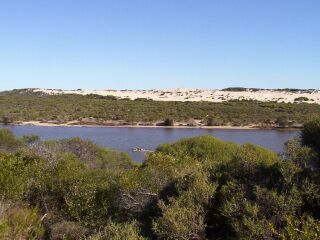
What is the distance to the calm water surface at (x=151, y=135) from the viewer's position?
50609 millimetres

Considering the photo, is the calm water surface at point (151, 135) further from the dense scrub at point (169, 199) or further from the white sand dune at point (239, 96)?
the white sand dune at point (239, 96)

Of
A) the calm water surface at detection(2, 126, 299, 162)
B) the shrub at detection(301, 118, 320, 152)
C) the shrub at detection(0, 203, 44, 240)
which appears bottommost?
the calm water surface at detection(2, 126, 299, 162)

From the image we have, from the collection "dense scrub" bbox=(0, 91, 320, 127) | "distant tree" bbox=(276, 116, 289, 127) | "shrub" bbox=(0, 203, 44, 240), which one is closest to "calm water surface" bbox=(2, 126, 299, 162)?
"distant tree" bbox=(276, 116, 289, 127)

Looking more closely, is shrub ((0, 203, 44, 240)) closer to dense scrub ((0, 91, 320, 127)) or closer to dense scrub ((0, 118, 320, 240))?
dense scrub ((0, 118, 320, 240))

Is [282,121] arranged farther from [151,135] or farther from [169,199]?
[169,199]

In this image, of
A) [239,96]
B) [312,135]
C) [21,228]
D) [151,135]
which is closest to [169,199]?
[21,228]

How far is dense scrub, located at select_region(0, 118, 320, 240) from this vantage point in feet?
43.8

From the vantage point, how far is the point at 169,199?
48.3 ft

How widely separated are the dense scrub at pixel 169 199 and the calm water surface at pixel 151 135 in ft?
81.1

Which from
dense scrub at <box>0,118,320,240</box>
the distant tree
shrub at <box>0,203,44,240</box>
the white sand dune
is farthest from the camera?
the white sand dune

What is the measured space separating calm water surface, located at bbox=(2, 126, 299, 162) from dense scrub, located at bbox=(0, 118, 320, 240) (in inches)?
973

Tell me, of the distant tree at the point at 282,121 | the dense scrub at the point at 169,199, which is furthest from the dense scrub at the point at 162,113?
the dense scrub at the point at 169,199

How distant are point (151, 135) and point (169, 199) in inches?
1825

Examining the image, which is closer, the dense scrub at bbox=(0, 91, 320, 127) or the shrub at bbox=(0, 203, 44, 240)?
the shrub at bbox=(0, 203, 44, 240)
